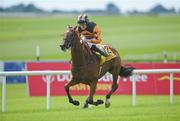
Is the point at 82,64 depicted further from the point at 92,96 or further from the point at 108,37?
the point at 108,37

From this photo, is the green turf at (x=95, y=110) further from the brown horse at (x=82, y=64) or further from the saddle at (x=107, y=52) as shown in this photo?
the saddle at (x=107, y=52)

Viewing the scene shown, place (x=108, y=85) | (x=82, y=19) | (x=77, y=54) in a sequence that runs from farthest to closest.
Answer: (x=108, y=85) → (x=82, y=19) → (x=77, y=54)

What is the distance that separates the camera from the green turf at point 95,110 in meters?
15.1

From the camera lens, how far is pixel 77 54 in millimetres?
15570

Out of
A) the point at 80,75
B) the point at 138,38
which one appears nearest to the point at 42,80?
the point at 80,75

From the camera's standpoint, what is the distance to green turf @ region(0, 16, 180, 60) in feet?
160

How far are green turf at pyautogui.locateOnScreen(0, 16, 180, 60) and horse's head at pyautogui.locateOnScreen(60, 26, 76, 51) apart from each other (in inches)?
1035

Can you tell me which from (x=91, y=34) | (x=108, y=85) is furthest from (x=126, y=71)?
(x=108, y=85)

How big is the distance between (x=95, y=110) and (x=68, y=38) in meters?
2.18

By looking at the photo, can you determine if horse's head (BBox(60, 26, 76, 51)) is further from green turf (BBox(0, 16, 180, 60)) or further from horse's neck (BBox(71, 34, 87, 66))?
green turf (BBox(0, 16, 180, 60))

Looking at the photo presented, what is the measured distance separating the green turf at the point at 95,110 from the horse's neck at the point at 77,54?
1040 millimetres

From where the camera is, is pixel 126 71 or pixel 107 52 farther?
pixel 126 71

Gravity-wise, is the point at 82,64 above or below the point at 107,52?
below

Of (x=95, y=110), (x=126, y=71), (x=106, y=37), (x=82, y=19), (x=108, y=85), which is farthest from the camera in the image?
(x=106, y=37)
